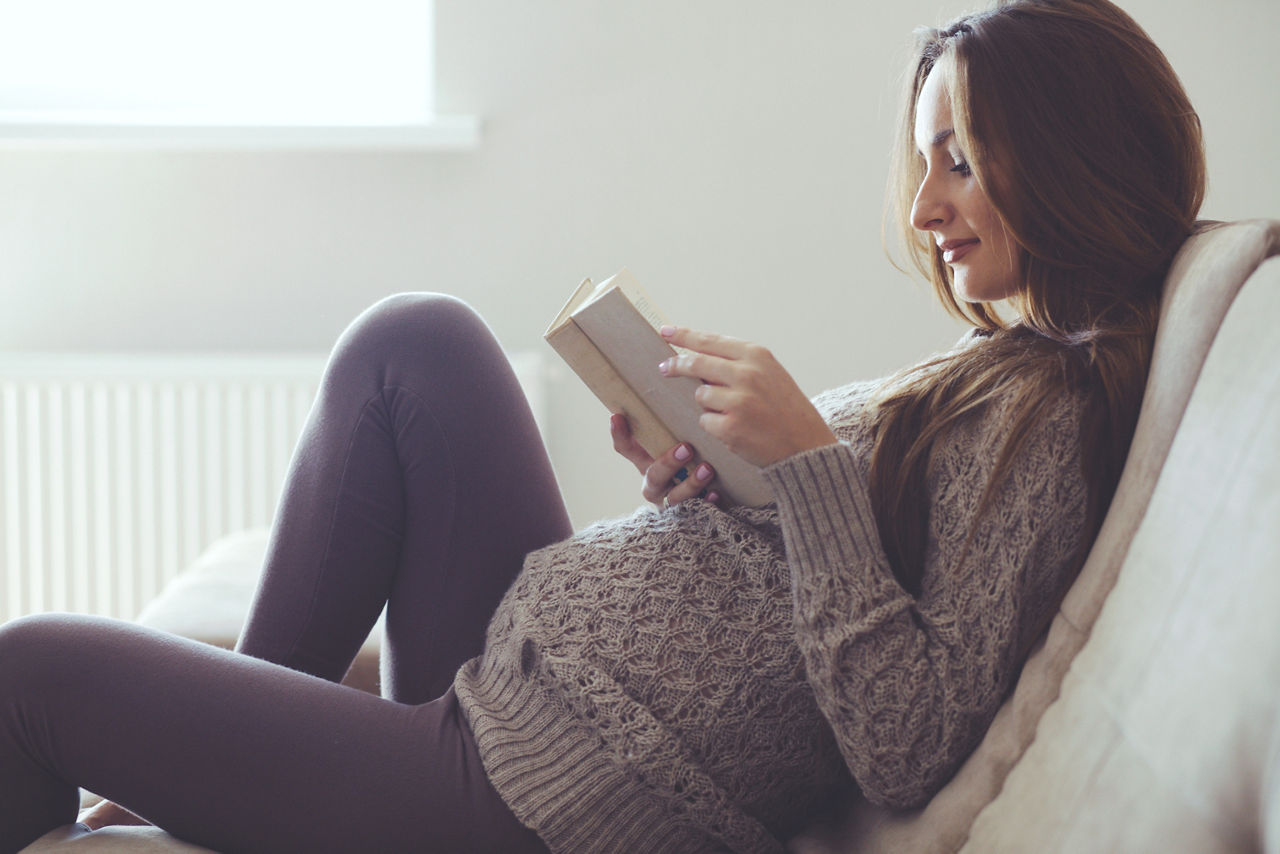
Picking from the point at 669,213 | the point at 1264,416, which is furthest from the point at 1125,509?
the point at 669,213

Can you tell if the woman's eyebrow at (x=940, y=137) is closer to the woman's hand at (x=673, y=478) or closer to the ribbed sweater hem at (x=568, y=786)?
the woman's hand at (x=673, y=478)

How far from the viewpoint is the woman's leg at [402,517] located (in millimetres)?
956

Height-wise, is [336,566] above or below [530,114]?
below

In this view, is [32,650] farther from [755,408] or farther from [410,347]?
[755,408]

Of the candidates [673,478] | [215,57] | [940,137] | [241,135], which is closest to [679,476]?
[673,478]

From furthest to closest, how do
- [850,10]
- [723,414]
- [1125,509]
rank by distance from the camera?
1. [850,10]
2. [723,414]
3. [1125,509]

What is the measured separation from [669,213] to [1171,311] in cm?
162

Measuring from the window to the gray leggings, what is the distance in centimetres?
152

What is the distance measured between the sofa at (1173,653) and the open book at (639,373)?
27 centimetres

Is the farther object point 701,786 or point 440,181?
point 440,181

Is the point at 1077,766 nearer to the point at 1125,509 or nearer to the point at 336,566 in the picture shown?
the point at 1125,509

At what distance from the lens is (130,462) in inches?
88.0

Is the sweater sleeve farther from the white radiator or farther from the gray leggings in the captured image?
the white radiator

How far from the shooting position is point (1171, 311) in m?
0.74
